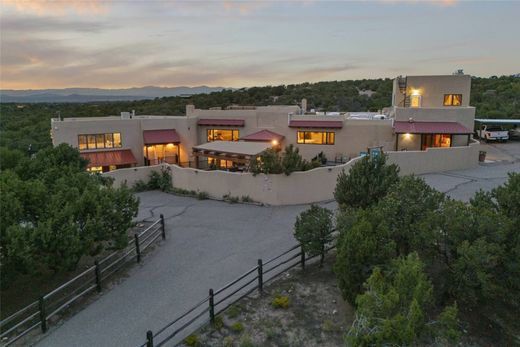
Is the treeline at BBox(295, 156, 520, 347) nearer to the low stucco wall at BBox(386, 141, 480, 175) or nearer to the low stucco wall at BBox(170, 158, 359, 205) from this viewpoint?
the low stucco wall at BBox(170, 158, 359, 205)

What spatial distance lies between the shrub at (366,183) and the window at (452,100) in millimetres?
19473

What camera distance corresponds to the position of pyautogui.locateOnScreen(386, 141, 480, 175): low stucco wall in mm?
25172

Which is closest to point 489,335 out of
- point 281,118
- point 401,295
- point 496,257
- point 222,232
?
point 496,257

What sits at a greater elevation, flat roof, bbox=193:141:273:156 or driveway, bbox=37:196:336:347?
flat roof, bbox=193:141:273:156

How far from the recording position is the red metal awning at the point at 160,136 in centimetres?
3120

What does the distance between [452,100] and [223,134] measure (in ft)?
63.9

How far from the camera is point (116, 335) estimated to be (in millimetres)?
9531

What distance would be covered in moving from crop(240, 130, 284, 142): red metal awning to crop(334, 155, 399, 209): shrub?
15875mm

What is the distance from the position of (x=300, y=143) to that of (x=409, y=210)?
67.4 ft

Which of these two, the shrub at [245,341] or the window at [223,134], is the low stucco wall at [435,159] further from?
the shrub at [245,341]

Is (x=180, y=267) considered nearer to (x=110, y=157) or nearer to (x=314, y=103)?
(x=110, y=157)

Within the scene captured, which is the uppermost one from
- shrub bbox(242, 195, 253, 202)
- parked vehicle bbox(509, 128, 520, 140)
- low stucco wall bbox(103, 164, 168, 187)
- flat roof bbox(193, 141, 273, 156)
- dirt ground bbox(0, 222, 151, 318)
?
flat roof bbox(193, 141, 273, 156)

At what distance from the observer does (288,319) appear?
10055 millimetres

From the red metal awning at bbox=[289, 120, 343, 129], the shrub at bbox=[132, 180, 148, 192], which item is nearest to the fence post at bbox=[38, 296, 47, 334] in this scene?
the shrub at bbox=[132, 180, 148, 192]
